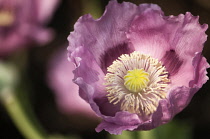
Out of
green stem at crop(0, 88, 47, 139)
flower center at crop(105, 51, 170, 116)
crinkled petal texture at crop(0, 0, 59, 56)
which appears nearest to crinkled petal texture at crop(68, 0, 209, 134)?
flower center at crop(105, 51, 170, 116)

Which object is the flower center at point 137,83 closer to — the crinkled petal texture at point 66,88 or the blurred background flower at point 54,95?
the crinkled petal texture at point 66,88

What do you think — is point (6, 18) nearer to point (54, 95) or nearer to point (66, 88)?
point (66, 88)

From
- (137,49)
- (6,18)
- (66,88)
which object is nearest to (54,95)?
(66,88)

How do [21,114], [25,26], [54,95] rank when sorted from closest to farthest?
[25,26] → [21,114] → [54,95]

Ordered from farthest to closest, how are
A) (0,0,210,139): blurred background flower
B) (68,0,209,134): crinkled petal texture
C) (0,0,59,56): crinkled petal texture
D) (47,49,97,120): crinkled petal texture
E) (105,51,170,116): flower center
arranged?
1. (0,0,210,139): blurred background flower
2. (47,49,97,120): crinkled petal texture
3. (0,0,59,56): crinkled petal texture
4. (105,51,170,116): flower center
5. (68,0,209,134): crinkled petal texture

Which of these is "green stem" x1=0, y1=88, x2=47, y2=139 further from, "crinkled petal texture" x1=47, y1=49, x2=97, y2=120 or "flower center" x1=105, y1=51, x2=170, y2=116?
"flower center" x1=105, y1=51, x2=170, y2=116

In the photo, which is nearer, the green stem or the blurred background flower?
the green stem

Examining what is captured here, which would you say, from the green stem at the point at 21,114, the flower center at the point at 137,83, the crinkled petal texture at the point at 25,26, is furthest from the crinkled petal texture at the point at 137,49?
the green stem at the point at 21,114
